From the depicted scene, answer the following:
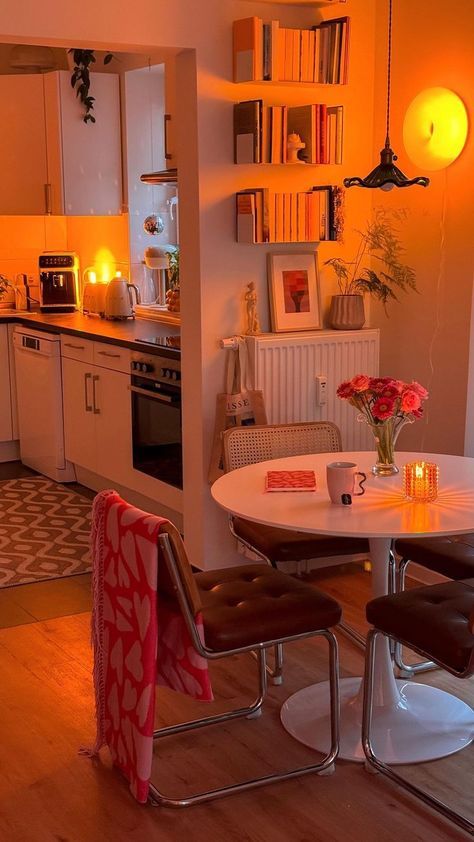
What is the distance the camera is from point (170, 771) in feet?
9.76

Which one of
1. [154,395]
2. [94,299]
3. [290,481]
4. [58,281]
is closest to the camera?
[290,481]

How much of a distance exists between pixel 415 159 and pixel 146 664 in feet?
7.75

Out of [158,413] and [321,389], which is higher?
[321,389]

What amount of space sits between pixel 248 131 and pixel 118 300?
6.86 ft

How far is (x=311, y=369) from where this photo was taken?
4426 millimetres

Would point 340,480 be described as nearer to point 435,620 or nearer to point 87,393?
point 435,620

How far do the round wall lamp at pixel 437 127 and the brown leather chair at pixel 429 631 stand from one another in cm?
178

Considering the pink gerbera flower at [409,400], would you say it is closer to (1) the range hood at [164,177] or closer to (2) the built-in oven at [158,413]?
(2) the built-in oven at [158,413]

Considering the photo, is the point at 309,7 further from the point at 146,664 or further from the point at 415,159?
the point at 146,664

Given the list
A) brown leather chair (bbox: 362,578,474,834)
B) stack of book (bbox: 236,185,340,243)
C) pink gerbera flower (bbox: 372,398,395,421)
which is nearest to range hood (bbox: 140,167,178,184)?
stack of book (bbox: 236,185,340,243)

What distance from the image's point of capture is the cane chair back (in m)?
3.71

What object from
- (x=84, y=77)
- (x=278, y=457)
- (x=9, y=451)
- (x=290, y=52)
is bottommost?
(x=9, y=451)

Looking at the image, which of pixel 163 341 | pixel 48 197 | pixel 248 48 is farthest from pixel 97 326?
pixel 248 48

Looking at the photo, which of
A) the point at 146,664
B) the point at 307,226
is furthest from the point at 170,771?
the point at 307,226
